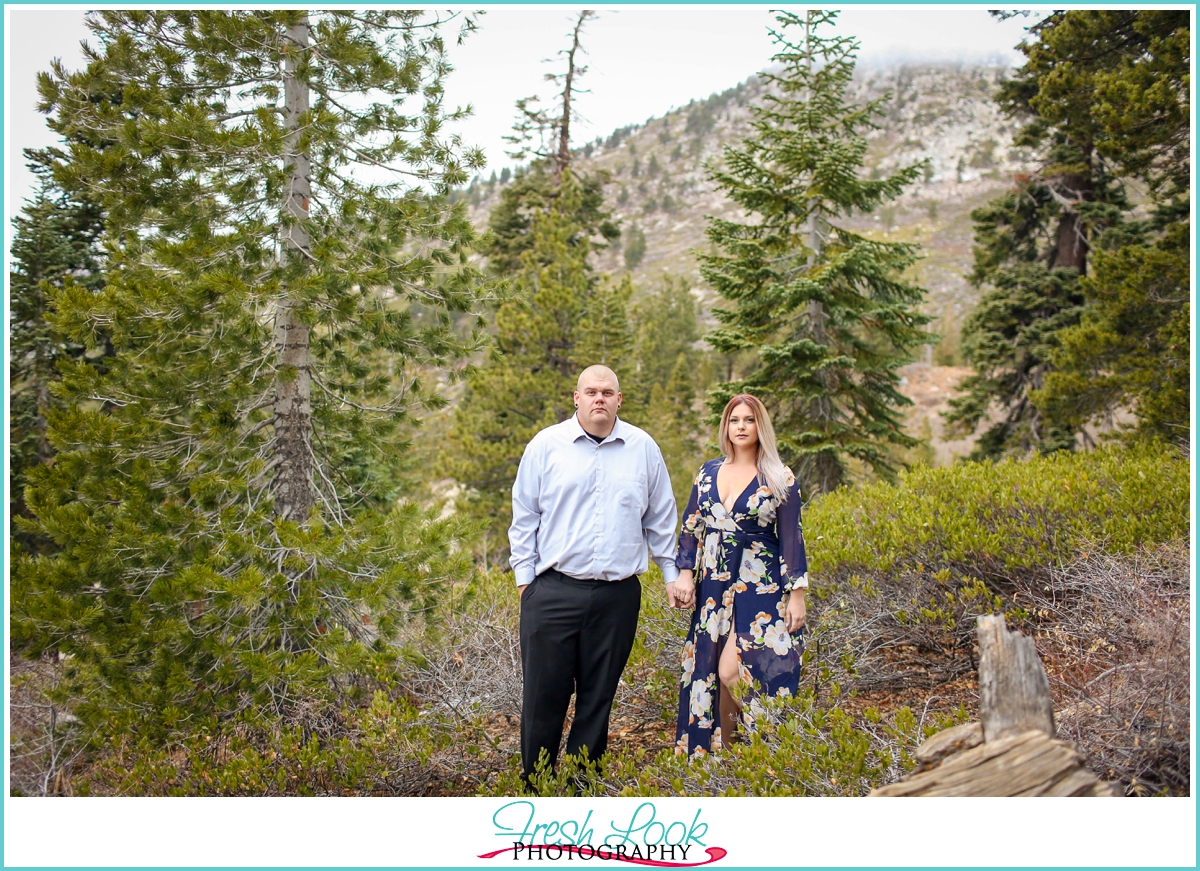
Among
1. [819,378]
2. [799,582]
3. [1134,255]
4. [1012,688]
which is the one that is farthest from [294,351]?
[1134,255]

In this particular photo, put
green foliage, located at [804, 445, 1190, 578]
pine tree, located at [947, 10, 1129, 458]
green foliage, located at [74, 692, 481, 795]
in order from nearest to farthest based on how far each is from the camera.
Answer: green foliage, located at [74, 692, 481, 795] < green foliage, located at [804, 445, 1190, 578] < pine tree, located at [947, 10, 1129, 458]

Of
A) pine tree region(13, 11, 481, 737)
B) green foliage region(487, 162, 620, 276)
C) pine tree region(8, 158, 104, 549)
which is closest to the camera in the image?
pine tree region(13, 11, 481, 737)

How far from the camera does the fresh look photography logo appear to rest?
3162mm

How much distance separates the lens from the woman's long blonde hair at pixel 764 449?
11.3 ft

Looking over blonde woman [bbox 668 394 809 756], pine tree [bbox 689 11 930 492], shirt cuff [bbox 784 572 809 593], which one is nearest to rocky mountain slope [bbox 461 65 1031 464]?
pine tree [bbox 689 11 930 492]

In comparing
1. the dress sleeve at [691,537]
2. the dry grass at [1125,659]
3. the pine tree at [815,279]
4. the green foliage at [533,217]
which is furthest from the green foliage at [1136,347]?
the green foliage at [533,217]

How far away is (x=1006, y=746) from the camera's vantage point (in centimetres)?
260

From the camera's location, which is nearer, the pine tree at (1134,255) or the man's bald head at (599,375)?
the man's bald head at (599,375)

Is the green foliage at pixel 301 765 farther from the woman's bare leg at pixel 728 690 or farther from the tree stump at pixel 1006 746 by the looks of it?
the tree stump at pixel 1006 746

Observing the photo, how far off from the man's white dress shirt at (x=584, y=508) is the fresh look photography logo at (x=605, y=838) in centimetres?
113

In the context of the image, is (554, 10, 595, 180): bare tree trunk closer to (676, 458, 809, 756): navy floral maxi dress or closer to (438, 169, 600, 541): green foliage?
(438, 169, 600, 541): green foliage

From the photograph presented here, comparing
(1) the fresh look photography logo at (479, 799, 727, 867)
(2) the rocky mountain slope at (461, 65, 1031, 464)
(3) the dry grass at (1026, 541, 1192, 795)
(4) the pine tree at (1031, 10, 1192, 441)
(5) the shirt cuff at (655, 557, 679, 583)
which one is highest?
(2) the rocky mountain slope at (461, 65, 1031, 464)

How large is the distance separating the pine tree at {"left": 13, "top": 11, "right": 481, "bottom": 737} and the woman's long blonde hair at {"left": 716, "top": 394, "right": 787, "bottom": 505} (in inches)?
95.9

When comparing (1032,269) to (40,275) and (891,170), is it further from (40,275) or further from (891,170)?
(891,170)
